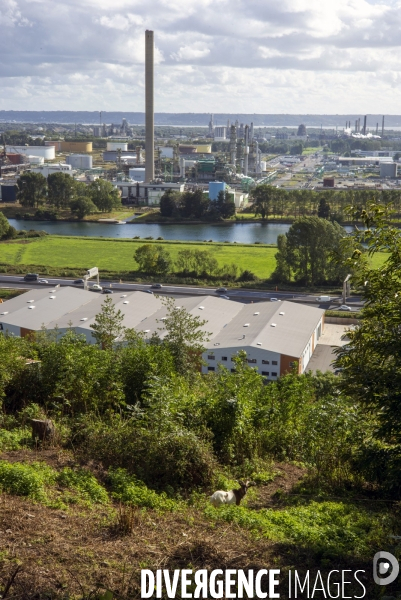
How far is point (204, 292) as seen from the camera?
28.6ft

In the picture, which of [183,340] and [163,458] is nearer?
[163,458]

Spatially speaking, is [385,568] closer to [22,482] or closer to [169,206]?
[22,482]

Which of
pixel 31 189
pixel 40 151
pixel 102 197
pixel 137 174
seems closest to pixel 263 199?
pixel 102 197

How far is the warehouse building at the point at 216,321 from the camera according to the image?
5.36 metres

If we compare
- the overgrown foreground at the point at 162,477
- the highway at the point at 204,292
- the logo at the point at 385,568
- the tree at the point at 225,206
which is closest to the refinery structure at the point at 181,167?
the tree at the point at 225,206

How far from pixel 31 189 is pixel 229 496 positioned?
16.1 m

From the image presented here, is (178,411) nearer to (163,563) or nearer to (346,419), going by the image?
(346,419)

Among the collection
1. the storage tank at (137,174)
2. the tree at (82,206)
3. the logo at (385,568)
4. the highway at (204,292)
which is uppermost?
the storage tank at (137,174)

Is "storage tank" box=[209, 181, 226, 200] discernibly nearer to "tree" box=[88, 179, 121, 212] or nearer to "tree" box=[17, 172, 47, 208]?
"tree" box=[88, 179, 121, 212]

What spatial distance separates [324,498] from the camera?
68.7 inches

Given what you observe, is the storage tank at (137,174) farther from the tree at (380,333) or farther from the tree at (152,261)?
the tree at (380,333)

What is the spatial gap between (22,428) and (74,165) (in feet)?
90.4

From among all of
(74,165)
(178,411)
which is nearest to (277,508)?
(178,411)

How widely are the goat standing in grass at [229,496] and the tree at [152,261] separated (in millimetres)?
8065
